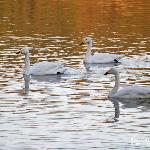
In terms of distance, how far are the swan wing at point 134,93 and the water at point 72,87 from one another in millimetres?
226

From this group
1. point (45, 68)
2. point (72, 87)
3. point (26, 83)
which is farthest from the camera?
point (45, 68)

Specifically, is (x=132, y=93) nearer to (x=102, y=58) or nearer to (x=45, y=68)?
(x=45, y=68)

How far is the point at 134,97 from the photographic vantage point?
79.6 feet

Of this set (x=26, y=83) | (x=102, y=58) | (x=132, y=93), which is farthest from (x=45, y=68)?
(x=132, y=93)

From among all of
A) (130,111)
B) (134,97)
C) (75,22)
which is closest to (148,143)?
(130,111)

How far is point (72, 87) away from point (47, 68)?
357 cm

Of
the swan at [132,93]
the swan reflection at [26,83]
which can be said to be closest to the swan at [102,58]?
the swan reflection at [26,83]

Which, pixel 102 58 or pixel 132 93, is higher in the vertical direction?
pixel 132 93

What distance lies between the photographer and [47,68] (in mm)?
29828

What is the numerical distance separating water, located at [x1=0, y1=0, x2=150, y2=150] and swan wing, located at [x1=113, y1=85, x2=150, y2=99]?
226 mm

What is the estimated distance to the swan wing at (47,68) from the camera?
97.1 feet

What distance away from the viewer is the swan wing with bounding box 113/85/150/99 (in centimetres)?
2392

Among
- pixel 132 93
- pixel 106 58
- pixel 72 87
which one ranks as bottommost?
pixel 106 58

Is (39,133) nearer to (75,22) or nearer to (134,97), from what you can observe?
(134,97)
